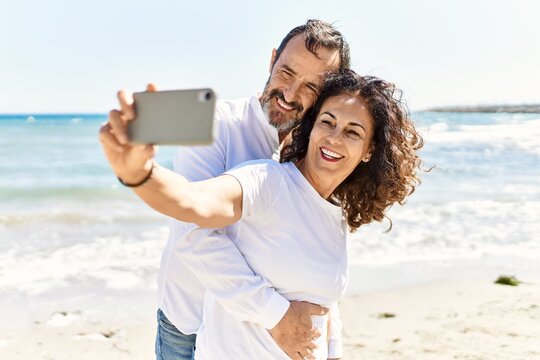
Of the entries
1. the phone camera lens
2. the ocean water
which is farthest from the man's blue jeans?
the phone camera lens

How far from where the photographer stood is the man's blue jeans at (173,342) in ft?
8.86

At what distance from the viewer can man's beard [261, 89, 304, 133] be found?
2.73 meters

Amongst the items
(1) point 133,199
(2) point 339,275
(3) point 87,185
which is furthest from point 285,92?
(3) point 87,185

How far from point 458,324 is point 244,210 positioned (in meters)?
4.52

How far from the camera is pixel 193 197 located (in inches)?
67.2

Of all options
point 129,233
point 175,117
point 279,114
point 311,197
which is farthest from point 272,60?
point 129,233

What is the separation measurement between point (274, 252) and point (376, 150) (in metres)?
0.74

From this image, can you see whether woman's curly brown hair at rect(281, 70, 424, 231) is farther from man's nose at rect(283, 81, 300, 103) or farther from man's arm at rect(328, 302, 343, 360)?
man's arm at rect(328, 302, 343, 360)

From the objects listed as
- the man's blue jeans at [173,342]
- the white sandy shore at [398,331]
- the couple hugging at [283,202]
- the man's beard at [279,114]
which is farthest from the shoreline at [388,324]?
the man's beard at [279,114]

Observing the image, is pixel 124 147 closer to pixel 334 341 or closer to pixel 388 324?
pixel 334 341

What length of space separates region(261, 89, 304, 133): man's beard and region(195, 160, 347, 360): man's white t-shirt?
446 mm

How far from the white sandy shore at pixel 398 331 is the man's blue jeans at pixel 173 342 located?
2.67 metres

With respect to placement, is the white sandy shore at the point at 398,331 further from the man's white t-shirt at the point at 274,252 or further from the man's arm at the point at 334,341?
the man's white t-shirt at the point at 274,252

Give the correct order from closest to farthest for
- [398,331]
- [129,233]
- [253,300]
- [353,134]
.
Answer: [253,300] → [353,134] → [398,331] → [129,233]
